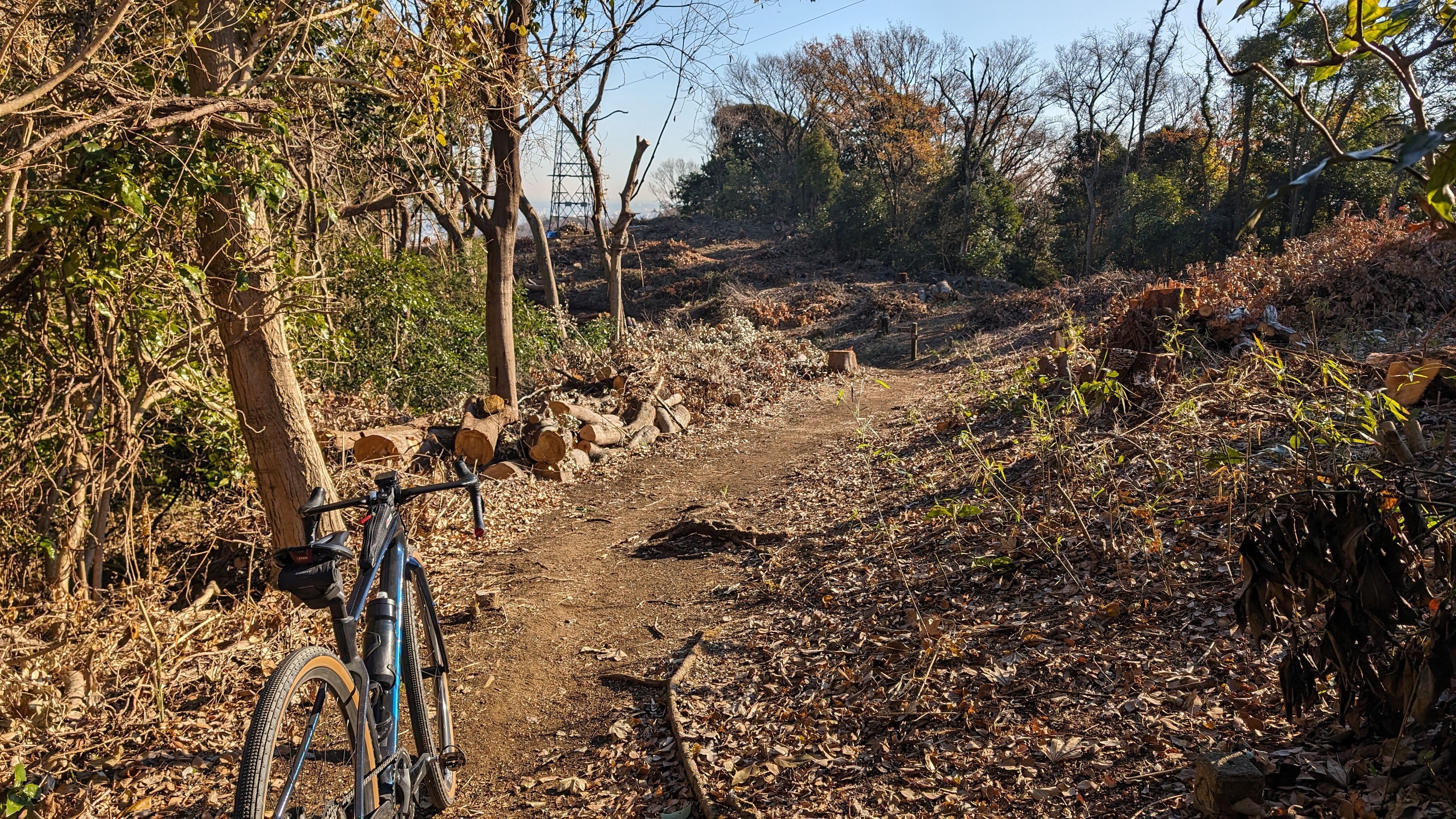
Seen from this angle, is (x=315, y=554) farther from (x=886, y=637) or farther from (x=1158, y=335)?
(x=1158, y=335)

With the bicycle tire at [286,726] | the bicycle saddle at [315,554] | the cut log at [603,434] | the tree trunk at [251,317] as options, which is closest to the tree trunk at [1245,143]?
the cut log at [603,434]

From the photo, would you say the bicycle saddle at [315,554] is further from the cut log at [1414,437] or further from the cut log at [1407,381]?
the cut log at [1407,381]

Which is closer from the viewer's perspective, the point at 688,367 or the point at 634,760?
the point at 634,760

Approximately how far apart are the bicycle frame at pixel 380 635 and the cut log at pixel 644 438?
6.68 m

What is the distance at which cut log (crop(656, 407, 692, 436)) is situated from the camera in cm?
1057

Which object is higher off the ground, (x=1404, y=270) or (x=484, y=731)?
(x=1404, y=270)

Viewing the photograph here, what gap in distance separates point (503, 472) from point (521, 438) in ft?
2.52

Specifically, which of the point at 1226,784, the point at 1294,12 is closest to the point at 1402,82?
the point at 1294,12

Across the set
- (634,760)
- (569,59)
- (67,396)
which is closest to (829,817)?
(634,760)

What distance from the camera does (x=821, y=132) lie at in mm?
Result: 38125

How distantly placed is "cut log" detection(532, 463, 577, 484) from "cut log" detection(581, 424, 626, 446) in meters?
0.80

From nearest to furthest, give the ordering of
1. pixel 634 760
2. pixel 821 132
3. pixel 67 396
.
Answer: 1. pixel 634 760
2. pixel 67 396
3. pixel 821 132

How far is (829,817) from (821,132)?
1510 inches

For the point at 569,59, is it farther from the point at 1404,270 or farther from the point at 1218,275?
the point at 1218,275
